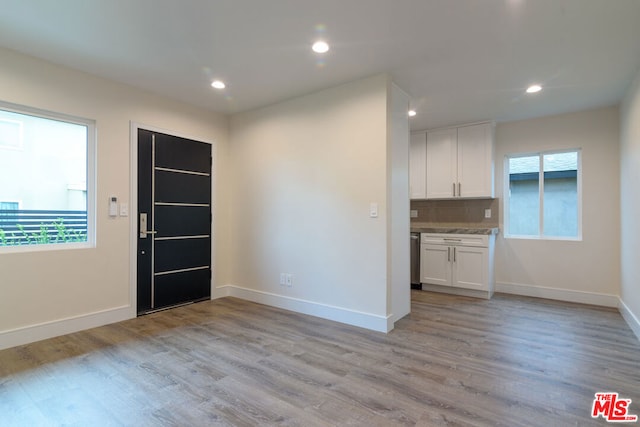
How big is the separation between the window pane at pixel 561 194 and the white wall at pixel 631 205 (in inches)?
23.2

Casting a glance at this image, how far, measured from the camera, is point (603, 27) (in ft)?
8.01

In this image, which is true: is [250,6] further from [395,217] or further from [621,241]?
[621,241]

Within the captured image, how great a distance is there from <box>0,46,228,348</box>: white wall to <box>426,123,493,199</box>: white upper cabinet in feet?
12.4

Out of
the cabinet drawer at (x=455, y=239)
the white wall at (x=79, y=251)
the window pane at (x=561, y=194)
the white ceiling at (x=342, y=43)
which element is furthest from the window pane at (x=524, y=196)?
the white wall at (x=79, y=251)

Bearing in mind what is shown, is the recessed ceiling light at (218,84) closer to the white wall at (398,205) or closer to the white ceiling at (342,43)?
the white ceiling at (342,43)

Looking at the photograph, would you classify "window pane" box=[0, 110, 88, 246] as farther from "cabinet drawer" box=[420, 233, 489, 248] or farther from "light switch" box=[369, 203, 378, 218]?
"cabinet drawer" box=[420, 233, 489, 248]

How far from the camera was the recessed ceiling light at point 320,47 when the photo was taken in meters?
2.71

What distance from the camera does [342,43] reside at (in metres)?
2.71

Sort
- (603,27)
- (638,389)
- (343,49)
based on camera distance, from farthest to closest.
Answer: (343,49)
(603,27)
(638,389)

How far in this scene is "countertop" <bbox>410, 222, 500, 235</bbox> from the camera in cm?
467

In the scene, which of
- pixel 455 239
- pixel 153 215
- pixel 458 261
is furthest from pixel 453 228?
pixel 153 215

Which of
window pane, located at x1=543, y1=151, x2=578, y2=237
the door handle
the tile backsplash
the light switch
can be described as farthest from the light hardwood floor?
the tile backsplash

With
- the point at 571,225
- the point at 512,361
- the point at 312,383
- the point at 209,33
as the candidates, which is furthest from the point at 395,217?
the point at 571,225

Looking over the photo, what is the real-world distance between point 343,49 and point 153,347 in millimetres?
3053
